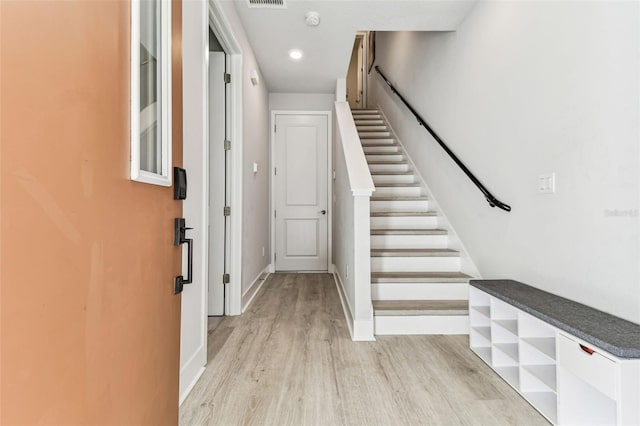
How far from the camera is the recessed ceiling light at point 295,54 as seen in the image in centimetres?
352

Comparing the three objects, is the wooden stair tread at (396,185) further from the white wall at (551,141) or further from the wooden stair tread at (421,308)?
the wooden stair tread at (421,308)

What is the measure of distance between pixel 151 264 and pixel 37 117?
633 mm

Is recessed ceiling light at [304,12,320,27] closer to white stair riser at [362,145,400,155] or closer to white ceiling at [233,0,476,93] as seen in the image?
white ceiling at [233,0,476,93]

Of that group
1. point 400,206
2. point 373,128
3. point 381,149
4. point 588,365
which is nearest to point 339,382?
point 588,365

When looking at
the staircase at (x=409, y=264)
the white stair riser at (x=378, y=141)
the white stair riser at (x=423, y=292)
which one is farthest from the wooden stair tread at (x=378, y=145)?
the white stair riser at (x=423, y=292)

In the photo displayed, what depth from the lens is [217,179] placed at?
9.52ft

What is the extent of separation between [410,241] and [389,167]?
1.41 m

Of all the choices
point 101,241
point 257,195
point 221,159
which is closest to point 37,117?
point 101,241

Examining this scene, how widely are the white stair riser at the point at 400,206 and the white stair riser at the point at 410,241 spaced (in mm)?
514

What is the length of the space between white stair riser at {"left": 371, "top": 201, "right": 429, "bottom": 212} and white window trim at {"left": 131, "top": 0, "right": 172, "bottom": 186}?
268cm

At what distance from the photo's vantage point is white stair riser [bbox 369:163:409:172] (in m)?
4.31

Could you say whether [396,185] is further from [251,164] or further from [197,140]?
[197,140]

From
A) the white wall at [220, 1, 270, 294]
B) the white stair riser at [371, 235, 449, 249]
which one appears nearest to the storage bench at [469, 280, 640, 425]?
the white stair riser at [371, 235, 449, 249]

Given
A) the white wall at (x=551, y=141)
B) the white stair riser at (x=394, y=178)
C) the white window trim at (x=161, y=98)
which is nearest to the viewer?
the white window trim at (x=161, y=98)
